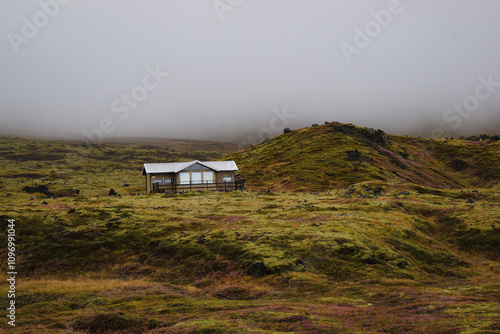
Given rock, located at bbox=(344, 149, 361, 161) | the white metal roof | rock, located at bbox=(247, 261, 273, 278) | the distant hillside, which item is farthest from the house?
rock, located at bbox=(247, 261, 273, 278)

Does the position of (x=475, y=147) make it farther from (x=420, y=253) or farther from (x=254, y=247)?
(x=254, y=247)

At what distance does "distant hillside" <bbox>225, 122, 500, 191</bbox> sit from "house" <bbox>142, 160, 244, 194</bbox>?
11.3 metres

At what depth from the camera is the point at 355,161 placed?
11044cm

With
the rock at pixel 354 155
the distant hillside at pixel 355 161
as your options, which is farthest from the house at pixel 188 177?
the rock at pixel 354 155

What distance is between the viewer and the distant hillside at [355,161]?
332ft

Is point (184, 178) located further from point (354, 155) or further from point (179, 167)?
point (354, 155)

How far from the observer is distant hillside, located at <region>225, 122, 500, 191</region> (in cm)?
10112

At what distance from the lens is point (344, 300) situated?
82.7 feet

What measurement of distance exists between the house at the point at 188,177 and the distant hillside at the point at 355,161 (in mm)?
11252

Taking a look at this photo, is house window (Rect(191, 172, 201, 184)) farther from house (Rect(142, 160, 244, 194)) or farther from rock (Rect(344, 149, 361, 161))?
rock (Rect(344, 149, 361, 161))

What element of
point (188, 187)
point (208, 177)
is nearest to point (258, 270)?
point (188, 187)

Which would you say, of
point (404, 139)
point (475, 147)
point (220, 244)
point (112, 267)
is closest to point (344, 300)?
point (220, 244)

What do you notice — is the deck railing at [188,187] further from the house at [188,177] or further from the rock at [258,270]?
the rock at [258,270]

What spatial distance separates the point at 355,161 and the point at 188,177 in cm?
5097
